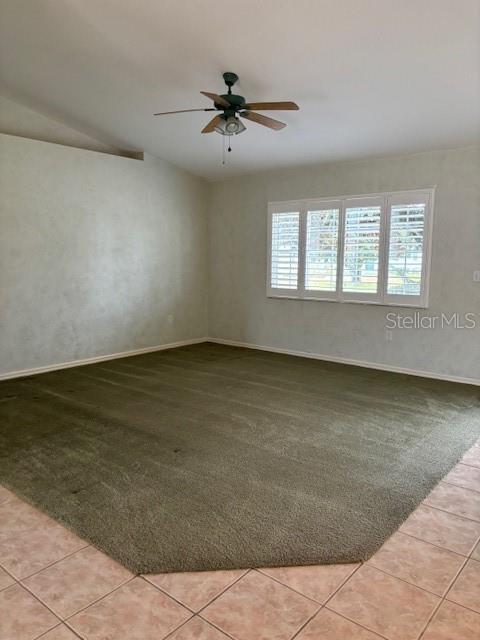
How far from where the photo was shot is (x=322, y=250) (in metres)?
6.16

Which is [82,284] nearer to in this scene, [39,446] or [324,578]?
[39,446]

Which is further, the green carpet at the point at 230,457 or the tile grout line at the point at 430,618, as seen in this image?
the green carpet at the point at 230,457

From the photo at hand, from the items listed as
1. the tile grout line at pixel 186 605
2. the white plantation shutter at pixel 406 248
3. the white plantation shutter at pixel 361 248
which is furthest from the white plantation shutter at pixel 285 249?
the tile grout line at pixel 186 605

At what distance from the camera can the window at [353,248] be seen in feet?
17.7

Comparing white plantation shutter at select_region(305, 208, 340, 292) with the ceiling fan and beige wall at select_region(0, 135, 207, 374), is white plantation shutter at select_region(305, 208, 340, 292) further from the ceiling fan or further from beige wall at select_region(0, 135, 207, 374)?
the ceiling fan

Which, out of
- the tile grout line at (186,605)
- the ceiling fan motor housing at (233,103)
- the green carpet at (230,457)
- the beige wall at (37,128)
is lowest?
the tile grout line at (186,605)

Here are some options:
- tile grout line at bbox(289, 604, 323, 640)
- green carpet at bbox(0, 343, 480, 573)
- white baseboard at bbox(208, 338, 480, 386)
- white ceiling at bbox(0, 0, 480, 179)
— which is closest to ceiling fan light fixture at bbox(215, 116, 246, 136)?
white ceiling at bbox(0, 0, 480, 179)

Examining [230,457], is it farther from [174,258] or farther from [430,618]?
[174,258]

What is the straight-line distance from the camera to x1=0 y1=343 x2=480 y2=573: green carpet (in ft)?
7.65

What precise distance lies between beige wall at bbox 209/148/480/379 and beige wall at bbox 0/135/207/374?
0.51 meters

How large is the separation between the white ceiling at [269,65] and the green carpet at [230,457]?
2833 mm

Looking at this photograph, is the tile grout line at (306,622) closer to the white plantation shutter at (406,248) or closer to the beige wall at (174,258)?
the beige wall at (174,258)

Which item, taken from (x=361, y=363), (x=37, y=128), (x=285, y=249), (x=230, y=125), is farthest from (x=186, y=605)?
(x=37, y=128)

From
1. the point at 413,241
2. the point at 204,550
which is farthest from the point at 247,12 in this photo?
the point at 204,550
